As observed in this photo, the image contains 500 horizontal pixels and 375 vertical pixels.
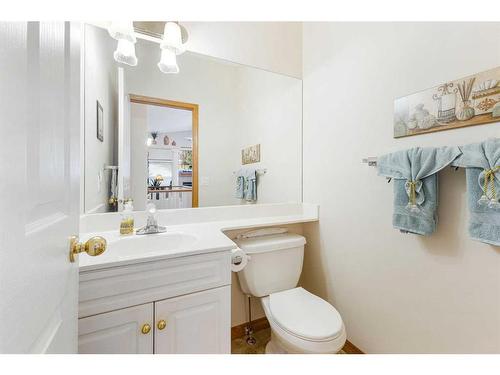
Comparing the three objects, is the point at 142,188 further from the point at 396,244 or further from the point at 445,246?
the point at 445,246

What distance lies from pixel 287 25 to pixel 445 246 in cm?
170

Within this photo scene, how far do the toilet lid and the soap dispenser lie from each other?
0.87 metres

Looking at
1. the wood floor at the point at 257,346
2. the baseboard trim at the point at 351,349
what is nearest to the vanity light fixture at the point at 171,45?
the wood floor at the point at 257,346

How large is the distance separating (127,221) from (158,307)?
503 mm

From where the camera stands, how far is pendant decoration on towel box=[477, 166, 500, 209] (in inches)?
29.7

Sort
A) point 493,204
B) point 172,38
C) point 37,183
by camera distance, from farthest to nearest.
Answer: point 172,38 < point 493,204 < point 37,183

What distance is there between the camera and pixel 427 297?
40.4 inches

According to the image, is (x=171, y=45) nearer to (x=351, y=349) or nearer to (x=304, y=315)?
(x=304, y=315)

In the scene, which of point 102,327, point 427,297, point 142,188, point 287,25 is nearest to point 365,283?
point 427,297

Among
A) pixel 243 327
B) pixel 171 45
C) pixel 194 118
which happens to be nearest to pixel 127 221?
pixel 194 118

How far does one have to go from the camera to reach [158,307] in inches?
34.8

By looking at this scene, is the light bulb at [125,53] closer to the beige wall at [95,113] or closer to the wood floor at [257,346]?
the beige wall at [95,113]

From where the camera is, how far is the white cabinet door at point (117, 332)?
31.0 inches

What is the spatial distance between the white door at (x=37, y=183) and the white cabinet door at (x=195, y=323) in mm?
389
